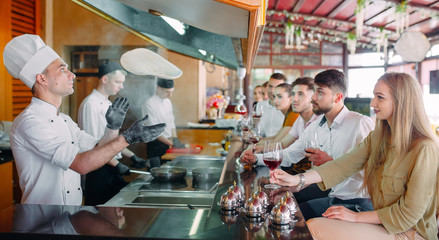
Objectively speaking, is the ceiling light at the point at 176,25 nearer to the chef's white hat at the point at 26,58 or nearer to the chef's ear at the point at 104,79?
the chef's ear at the point at 104,79

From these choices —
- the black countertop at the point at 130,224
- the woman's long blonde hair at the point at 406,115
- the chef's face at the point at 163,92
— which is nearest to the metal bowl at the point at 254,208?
the black countertop at the point at 130,224

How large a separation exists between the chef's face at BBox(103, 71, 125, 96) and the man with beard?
1.18 metres

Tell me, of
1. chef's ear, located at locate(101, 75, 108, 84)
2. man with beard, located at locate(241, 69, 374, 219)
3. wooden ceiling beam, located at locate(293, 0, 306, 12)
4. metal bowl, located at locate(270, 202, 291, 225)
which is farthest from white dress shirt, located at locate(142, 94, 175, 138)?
wooden ceiling beam, located at locate(293, 0, 306, 12)

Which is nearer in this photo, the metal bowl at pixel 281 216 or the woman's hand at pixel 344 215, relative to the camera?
the metal bowl at pixel 281 216

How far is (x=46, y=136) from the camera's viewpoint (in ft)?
5.84

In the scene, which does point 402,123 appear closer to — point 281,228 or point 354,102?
point 281,228

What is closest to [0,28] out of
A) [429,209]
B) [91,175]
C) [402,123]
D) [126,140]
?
[91,175]

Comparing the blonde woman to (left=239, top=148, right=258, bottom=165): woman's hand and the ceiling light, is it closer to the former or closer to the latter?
(left=239, top=148, right=258, bottom=165): woman's hand

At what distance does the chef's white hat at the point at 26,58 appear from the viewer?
1.91 m

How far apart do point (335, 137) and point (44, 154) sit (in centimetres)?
188

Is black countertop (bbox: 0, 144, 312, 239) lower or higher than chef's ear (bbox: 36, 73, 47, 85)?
lower

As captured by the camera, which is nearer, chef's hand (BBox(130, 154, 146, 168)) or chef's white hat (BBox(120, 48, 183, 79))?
chef's hand (BBox(130, 154, 146, 168))

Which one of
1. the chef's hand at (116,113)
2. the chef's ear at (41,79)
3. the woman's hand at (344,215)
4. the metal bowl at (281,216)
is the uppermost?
the chef's ear at (41,79)

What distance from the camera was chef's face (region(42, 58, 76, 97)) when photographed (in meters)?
1.94
